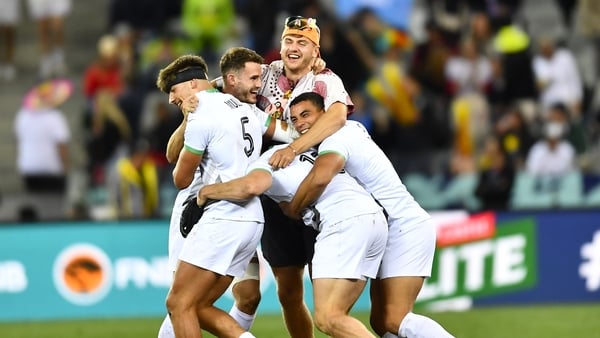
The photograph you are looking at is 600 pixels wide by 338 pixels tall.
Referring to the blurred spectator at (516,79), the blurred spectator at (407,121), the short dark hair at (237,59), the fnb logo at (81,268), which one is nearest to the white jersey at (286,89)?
the short dark hair at (237,59)

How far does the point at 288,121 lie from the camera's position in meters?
10.2

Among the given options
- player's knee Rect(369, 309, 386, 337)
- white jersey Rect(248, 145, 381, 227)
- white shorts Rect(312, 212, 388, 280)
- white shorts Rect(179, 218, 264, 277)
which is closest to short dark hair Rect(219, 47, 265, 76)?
white jersey Rect(248, 145, 381, 227)

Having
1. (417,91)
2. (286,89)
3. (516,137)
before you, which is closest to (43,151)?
(417,91)

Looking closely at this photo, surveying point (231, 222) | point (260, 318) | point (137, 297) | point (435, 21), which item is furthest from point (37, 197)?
point (231, 222)

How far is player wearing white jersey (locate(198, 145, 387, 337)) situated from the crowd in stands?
6769 millimetres

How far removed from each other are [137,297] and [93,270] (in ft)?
1.93

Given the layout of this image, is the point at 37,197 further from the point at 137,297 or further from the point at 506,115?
the point at 506,115

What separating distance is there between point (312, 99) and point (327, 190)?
0.66 m

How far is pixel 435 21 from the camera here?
20328 mm

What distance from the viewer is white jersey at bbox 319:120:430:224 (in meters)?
9.84

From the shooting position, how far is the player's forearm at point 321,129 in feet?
32.2

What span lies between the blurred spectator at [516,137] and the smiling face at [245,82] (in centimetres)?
814

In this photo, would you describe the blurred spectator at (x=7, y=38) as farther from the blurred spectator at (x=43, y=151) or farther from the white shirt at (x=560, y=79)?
the white shirt at (x=560, y=79)

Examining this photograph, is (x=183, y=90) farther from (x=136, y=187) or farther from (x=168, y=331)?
(x=136, y=187)
